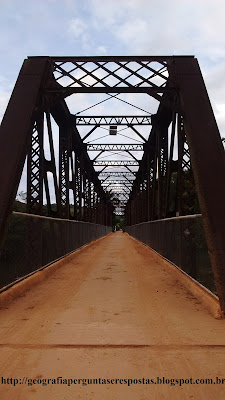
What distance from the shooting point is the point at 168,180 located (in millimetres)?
12711

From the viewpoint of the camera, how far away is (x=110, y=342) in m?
3.99

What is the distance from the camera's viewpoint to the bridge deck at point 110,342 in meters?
2.97

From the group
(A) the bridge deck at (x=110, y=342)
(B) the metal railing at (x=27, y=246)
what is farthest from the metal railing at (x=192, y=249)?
(B) the metal railing at (x=27, y=246)

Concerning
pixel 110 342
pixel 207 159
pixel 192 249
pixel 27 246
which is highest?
pixel 207 159

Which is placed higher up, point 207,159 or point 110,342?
point 207,159

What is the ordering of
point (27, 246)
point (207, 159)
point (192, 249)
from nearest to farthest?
1. point (207, 159)
2. point (192, 249)
3. point (27, 246)

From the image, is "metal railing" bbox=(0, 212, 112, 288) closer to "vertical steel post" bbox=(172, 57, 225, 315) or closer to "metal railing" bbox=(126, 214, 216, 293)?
"metal railing" bbox=(126, 214, 216, 293)

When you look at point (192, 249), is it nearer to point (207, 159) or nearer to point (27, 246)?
point (207, 159)

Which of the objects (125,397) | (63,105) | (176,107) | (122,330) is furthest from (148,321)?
(63,105)

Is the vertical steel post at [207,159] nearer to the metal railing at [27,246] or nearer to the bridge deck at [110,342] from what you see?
the bridge deck at [110,342]

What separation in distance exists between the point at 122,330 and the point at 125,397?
63.3 inches

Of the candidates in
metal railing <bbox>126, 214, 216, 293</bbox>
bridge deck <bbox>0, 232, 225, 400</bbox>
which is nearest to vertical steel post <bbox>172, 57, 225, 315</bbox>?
metal railing <bbox>126, 214, 216, 293</bbox>

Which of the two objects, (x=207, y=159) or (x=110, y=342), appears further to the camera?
(x=207, y=159)

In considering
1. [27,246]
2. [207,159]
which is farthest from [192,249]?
[27,246]
